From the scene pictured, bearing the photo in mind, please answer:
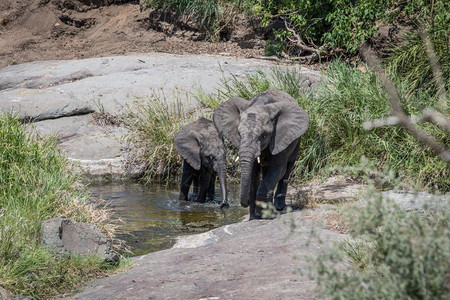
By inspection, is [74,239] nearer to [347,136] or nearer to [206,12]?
[347,136]

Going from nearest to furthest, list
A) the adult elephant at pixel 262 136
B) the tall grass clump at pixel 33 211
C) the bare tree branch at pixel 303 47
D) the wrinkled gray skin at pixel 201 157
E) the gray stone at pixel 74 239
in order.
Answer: the tall grass clump at pixel 33 211 < the gray stone at pixel 74 239 < the adult elephant at pixel 262 136 < the wrinkled gray skin at pixel 201 157 < the bare tree branch at pixel 303 47

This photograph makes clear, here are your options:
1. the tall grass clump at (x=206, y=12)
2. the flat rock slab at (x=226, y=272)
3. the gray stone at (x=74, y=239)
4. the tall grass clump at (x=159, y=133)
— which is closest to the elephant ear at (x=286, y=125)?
the flat rock slab at (x=226, y=272)

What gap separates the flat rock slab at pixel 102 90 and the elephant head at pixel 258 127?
4235mm

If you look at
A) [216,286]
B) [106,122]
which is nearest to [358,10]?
[106,122]

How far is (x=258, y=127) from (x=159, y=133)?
4696 mm

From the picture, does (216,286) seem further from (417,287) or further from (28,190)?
(28,190)

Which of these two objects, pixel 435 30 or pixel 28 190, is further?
pixel 435 30

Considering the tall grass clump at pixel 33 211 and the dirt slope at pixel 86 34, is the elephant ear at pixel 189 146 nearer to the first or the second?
the tall grass clump at pixel 33 211

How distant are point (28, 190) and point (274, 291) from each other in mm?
3214

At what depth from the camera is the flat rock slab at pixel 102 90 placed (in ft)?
41.7

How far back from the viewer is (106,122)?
45.0ft

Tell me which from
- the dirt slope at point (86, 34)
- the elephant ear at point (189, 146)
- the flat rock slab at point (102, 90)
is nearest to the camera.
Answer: the elephant ear at point (189, 146)

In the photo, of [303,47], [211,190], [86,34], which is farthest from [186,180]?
[86,34]

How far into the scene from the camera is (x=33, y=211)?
6570 millimetres
